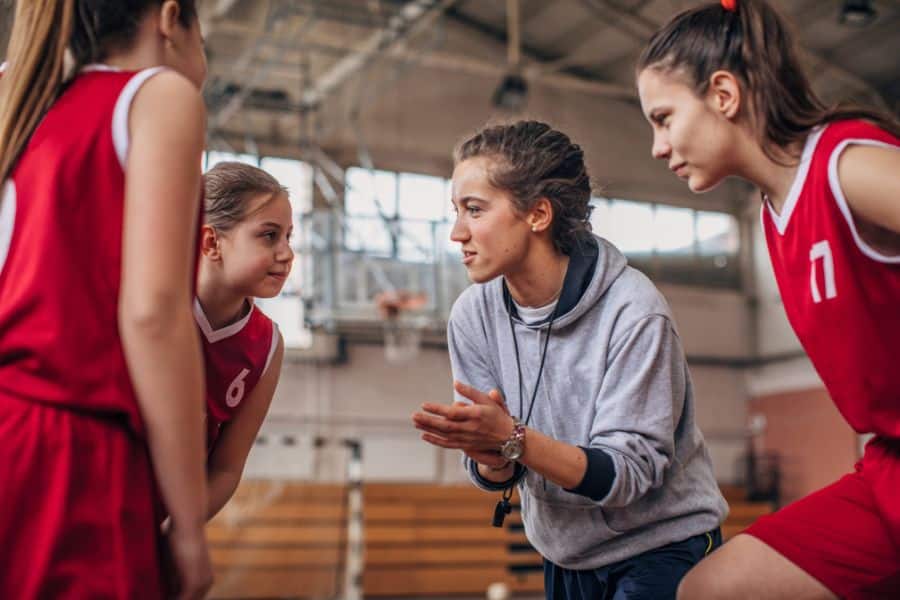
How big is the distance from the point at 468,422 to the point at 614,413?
408 mm

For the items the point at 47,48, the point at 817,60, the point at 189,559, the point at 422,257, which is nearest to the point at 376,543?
the point at 422,257

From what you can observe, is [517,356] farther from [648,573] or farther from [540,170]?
[648,573]

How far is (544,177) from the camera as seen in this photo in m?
2.57

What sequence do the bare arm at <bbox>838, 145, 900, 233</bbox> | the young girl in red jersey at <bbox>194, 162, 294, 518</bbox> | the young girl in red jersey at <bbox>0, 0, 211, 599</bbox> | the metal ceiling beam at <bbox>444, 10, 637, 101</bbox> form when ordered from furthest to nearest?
the metal ceiling beam at <bbox>444, 10, 637, 101</bbox> < the young girl in red jersey at <bbox>194, 162, 294, 518</bbox> < the bare arm at <bbox>838, 145, 900, 233</bbox> < the young girl in red jersey at <bbox>0, 0, 211, 599</bbox>

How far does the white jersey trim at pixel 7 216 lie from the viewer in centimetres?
A: 160

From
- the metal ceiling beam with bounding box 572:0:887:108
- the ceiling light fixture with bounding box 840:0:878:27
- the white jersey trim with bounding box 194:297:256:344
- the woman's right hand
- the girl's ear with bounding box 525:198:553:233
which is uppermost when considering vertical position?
the metal ceiling beam with bounding box 572:0:887:108

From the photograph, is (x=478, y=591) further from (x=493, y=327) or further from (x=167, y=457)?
(x=167, y=457)

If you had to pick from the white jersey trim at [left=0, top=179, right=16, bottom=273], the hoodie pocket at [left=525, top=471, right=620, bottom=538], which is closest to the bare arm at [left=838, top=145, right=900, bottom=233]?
the hoodie pocket at [left=525, top=471, right=620, bottom=538]

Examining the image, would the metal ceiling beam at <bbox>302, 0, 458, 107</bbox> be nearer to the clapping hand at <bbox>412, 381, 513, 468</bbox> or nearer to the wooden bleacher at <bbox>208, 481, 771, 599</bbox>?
the wooden bleacher at <bbox>208, 481, 771, 599</bbox>

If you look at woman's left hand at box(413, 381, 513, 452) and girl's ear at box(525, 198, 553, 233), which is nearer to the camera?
woman's left hand at box(413, 381, 513, 452)

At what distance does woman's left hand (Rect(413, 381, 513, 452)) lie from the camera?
208 cm

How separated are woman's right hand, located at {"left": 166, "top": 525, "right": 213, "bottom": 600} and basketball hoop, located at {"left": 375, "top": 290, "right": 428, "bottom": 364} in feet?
36.8

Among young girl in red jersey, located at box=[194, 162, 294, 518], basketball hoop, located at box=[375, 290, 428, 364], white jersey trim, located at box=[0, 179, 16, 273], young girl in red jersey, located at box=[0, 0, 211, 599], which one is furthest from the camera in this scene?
basketball hoop, located at box=[375, 290, 428, 364]

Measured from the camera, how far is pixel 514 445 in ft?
7.18
